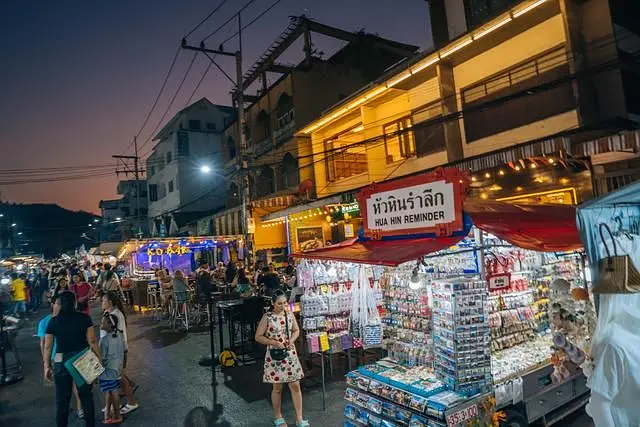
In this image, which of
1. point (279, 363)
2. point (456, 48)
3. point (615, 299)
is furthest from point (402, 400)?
point (456, 48)

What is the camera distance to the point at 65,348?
5547 millimetres

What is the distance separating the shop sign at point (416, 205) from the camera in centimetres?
479

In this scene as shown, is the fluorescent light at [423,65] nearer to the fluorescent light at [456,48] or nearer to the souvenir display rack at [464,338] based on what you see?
the fluorescent light at [456,48]

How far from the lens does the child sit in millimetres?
6250

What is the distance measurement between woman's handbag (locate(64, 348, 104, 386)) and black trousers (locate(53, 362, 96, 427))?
12cm

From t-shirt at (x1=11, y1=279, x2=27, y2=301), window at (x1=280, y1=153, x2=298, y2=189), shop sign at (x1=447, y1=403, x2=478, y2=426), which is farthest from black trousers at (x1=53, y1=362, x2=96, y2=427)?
window at (x1=280, y1=153, x2=298, y2=189)

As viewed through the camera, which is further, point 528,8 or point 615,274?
point 528,8

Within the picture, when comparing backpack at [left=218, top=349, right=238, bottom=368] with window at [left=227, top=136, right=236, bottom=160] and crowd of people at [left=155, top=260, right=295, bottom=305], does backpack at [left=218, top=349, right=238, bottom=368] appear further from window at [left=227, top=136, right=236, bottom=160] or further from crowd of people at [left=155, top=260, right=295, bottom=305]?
window at [left=227, top=136, right=236, bottom=160]

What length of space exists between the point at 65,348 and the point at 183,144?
33974 millimetres

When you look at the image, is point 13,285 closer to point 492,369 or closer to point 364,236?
point 364,236

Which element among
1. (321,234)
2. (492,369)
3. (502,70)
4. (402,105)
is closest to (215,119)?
(321,234)

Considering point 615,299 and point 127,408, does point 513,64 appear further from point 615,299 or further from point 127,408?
point 127,408

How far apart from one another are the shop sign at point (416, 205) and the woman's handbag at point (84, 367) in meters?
4.67

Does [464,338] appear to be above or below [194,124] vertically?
below
